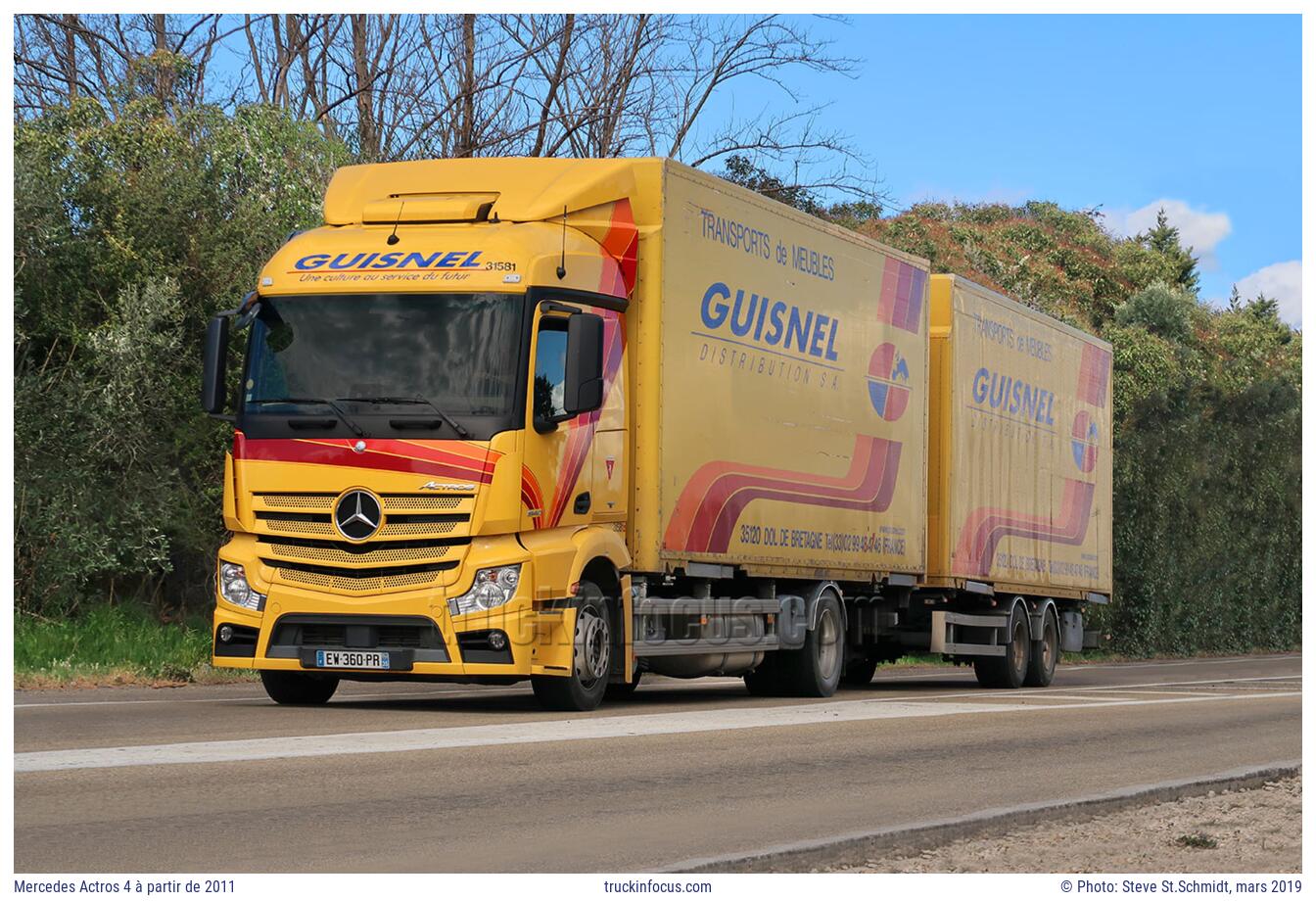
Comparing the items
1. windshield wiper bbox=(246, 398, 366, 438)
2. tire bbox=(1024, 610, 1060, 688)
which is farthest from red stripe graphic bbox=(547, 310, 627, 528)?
tire bbox=(1024, 610, 1060, 688)

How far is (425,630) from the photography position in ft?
46.7

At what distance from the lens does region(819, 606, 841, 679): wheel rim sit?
730 inches

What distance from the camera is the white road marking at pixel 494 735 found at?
10867mm

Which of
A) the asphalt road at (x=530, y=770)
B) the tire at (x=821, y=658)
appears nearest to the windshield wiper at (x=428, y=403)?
the asphalt road at (x=530, y=770)

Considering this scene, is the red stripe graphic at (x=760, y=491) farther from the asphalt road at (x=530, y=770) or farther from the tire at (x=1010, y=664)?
the tire at (x=1010, y=664)

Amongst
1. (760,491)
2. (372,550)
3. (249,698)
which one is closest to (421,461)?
(372,550)

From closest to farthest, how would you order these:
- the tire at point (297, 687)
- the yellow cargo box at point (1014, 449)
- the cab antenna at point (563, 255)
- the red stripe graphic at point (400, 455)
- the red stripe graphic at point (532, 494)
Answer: the red stripe graphic at point (400, 455), the red stripe graphic at point (532, 494), the cab antenna at point (563, 255), the tire at point (297, 687), the yellow cargo box at point (1014, 449)

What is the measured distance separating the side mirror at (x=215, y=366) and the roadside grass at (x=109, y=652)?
3.77 m

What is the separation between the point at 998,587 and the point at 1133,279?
145ft

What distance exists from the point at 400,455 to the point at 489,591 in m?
1.13

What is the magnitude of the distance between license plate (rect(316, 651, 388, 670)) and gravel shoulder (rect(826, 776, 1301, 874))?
5938 millimetres

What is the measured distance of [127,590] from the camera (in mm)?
24594

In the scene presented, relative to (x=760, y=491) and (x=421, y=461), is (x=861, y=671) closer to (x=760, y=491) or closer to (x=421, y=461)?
(x=760, y=491)

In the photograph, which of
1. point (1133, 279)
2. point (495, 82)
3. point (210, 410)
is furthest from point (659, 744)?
point (1133, 279)
